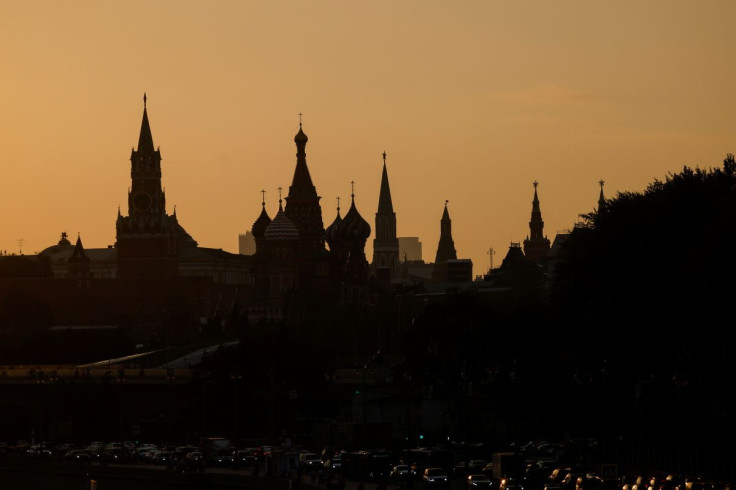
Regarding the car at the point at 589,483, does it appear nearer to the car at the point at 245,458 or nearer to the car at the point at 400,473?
the car at the point at 400,473

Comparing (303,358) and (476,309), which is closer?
(476,309)

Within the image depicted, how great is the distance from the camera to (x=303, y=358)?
177 metres

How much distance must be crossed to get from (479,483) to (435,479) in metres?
2.92

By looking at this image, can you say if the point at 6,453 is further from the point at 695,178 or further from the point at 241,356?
the point at 695,178

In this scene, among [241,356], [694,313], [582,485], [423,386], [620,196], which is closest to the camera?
Result: [582,485]

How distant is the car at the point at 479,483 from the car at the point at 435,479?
37.0 inches

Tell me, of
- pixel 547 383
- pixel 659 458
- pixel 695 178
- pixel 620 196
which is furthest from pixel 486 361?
pixel 659 458

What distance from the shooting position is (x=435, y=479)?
322ft

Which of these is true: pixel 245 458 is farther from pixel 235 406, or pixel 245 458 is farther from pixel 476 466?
pixel 235 406

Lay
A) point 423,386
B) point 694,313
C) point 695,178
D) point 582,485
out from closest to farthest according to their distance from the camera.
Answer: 1. point 582,485
2. point 694,313
3. point 695,178
4. point 423,386

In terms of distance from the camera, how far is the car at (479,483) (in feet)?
313

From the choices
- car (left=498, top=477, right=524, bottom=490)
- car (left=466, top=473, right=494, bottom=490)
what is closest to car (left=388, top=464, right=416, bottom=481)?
car (left=466, top=473, right=494, bottom=490)

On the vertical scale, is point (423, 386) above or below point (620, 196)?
below

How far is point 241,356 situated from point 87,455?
123ft
